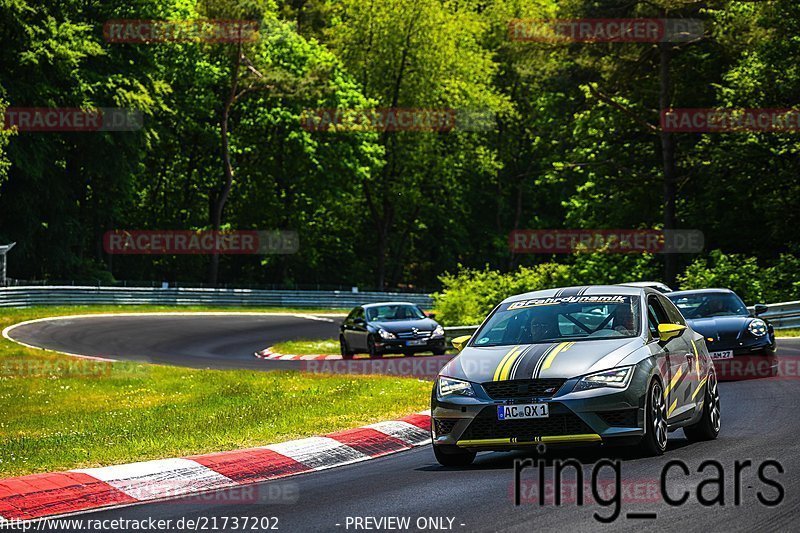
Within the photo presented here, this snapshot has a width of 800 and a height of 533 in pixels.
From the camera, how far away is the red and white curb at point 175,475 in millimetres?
9461

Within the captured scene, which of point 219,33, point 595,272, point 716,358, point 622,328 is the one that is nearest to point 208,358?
point 716,358

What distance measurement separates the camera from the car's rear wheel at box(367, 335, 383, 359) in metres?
31.8

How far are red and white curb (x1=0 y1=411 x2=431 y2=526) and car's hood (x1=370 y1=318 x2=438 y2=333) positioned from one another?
59.2ft

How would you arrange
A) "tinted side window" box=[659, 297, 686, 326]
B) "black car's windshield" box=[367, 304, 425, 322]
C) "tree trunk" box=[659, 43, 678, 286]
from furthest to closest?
"tree trunk" box=[659, 43, 678, 286]
"black car's windshield" box=[367, 304, 425, 322]
"tinted side window" box=[659, 297, 686, 326]

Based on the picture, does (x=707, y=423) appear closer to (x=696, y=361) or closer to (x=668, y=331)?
(x=696, y=361)

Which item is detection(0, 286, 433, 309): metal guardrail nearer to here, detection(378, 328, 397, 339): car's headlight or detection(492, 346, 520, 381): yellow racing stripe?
detection(378, 328, 397, 339): car's headlight

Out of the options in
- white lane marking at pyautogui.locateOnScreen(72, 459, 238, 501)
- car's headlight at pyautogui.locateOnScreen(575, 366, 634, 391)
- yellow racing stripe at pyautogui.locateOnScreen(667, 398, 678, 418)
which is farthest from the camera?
yellow racing stripe at pyautogui.locateOnScreen(667, 398, 678, 418)

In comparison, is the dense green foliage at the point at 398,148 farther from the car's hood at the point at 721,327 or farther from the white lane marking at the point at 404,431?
the white lane marking at the point at 404,431

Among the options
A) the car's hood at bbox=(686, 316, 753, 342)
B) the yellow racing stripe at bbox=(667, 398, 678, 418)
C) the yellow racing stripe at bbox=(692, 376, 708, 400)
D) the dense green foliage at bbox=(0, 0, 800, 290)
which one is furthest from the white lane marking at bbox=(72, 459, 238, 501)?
the dense green foliage at bbox=(0, 0, 800, 290)

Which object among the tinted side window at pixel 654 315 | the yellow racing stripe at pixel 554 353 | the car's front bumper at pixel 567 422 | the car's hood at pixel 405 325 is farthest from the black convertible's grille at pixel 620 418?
the car's hood at pixel 405 325

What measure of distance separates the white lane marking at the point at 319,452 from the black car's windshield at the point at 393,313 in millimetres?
19825

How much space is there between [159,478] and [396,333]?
69.9 ft

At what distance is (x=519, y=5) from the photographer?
Result: 8469 centimetres

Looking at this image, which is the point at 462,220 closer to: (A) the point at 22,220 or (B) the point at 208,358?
(A) the point at 22,220
